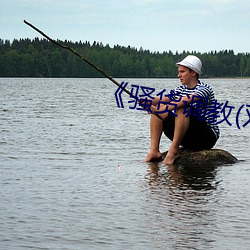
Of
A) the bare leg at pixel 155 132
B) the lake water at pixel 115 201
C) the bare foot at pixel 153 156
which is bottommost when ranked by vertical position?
the lake water at pixel 115 201

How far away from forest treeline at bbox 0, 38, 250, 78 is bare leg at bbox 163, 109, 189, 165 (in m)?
91.1

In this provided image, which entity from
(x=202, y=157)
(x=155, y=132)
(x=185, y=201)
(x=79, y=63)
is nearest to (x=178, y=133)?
(x=155, y=132)

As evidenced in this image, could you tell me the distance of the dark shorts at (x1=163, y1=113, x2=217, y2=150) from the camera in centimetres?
855

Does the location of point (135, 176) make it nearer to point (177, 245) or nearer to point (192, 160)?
point (192, 160)

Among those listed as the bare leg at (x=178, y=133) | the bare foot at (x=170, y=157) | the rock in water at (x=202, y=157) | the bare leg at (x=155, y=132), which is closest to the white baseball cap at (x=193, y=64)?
the bare leg at (x=178, y=133)

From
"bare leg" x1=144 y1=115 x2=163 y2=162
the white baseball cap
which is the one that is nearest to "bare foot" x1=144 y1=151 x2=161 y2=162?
"bare leg" x1=144 y1=115 x2=163 y2=162

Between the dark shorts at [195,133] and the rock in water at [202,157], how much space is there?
0.25 feet

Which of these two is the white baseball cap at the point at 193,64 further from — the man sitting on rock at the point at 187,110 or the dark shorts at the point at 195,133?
the dark shorts at the point at 195,133

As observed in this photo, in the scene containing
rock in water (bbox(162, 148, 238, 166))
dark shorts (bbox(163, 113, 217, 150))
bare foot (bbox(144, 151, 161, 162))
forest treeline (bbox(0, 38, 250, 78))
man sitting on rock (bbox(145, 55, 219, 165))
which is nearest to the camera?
man sitting on rock (bbox(145, 55, 219, 165))

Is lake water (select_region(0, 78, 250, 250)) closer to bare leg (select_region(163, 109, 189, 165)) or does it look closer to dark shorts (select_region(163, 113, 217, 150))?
bare leg (select_region(163, 109, 189, 165))

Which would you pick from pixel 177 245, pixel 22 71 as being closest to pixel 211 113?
pixel 177 245

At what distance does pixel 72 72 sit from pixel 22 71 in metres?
14.1

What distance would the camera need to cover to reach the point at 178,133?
27.9ft

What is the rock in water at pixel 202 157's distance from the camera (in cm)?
894
